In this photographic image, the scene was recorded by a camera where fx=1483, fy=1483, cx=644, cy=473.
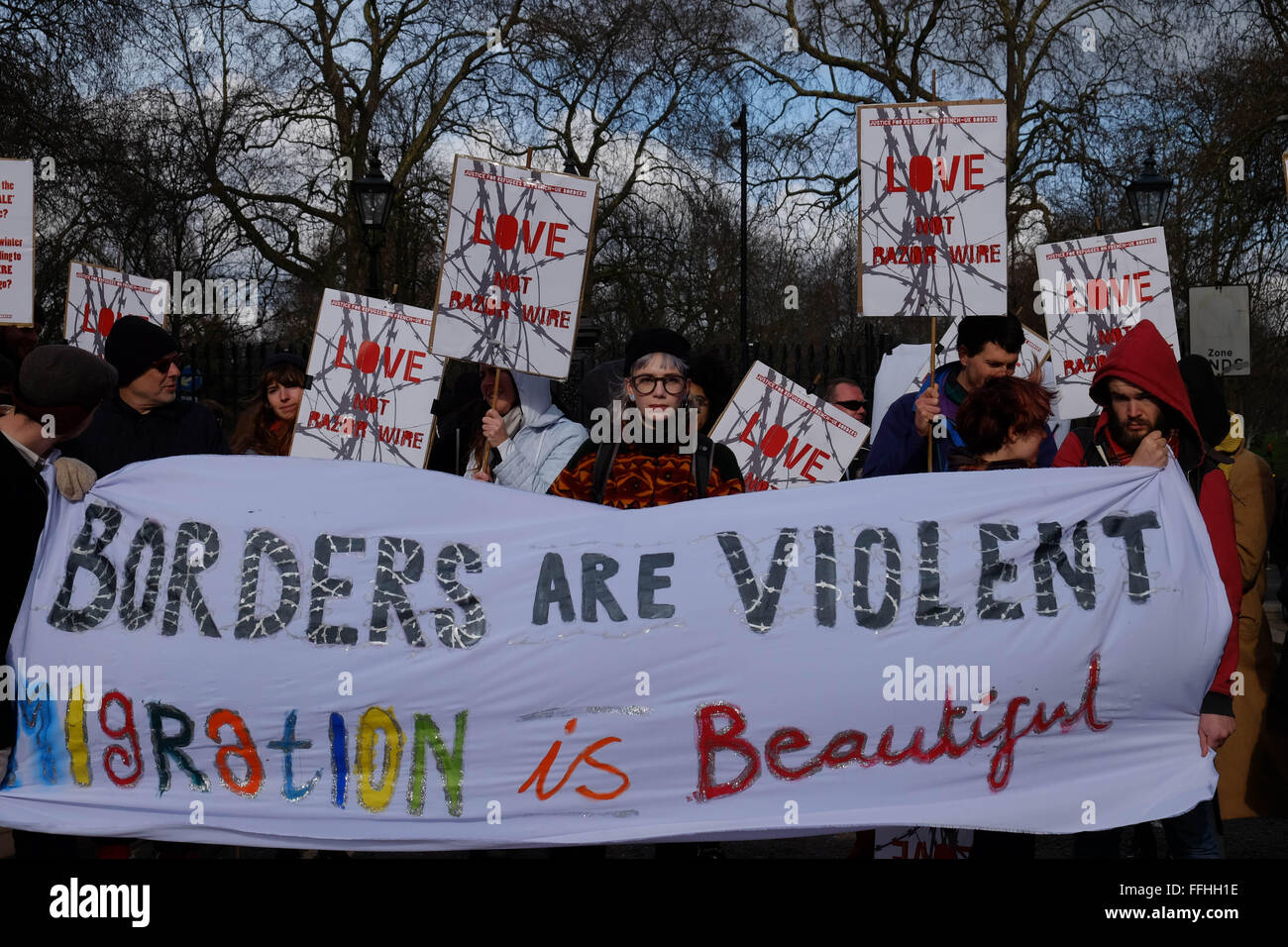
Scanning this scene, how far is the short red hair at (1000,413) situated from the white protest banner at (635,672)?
0.25 meters

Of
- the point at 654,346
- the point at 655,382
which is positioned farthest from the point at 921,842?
the point at 654,346

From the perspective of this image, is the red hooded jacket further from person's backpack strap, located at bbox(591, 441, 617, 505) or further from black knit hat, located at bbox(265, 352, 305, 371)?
black knit hat, located at bbox(265, 352, 305, 371)

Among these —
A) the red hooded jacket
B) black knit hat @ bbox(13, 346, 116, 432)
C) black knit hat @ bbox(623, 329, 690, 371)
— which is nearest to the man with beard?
the red hooded jacket

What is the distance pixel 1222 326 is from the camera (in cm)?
1186

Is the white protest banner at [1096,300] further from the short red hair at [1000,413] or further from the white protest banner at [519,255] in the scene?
the short red hair at [1000,413]

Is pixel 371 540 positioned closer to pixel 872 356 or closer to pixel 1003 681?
pixel 1003 681

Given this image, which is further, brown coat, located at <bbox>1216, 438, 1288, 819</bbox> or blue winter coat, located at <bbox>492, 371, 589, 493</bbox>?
blue winter coat, located at <bbox>492, 371, 589, 493</bbox>

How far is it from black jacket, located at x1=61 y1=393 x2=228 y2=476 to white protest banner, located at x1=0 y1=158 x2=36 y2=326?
2167 mm

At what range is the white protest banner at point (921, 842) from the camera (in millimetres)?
4145

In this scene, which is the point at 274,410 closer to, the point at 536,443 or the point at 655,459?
the point at 536,443

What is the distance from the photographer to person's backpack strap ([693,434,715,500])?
4305mm

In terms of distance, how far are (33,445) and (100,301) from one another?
14.5ft

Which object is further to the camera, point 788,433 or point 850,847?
point 788,433

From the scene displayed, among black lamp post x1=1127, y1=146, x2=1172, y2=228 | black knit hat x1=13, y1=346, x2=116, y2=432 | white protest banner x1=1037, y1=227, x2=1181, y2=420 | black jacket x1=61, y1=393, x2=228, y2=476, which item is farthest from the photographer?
black lamp post x1=1127, y1=146, x2=1172, y2=228
